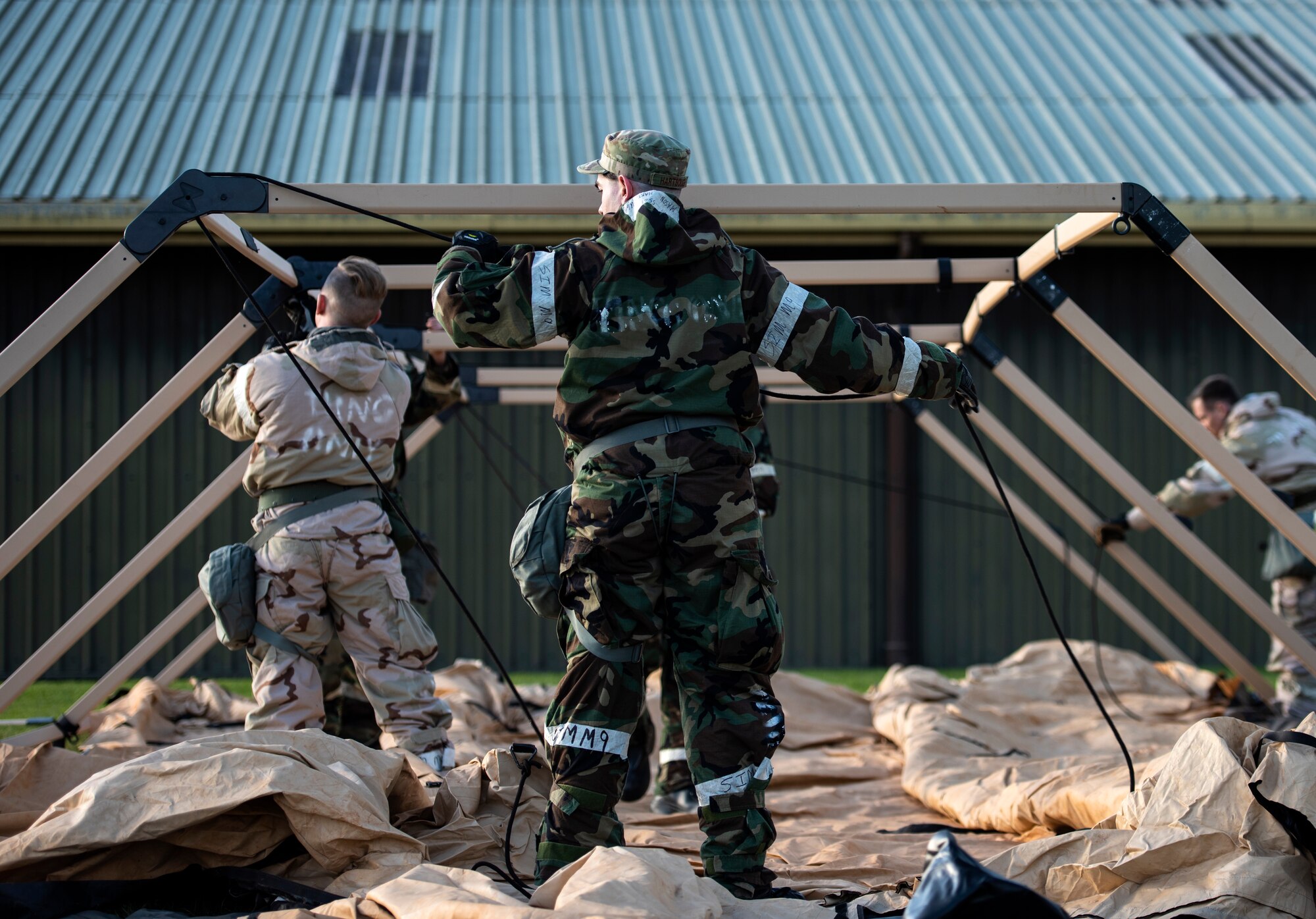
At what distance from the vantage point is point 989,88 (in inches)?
384

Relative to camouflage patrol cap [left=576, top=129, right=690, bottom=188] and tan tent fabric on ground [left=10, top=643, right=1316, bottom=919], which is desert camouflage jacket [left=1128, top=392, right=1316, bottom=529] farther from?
camouflage patrol cap [left=576, top=129, right=690, bottom=188]

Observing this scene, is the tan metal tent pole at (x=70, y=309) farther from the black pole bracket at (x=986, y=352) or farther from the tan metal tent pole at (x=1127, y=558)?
the tan metal tent pole at (x=1127, y=558)

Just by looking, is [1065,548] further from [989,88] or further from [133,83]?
[133,83]

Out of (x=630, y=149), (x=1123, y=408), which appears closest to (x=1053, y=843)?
(x=630, y=149)

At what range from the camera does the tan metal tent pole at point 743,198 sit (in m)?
3.22

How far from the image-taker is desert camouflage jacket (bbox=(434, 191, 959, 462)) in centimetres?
281

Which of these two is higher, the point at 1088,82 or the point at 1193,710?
the point at 1088,82

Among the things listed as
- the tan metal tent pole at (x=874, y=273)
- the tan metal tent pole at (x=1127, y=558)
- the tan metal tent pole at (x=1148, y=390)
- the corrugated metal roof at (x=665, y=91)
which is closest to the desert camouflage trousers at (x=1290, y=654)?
the tan metal tent pole at (x=1127, y=558)

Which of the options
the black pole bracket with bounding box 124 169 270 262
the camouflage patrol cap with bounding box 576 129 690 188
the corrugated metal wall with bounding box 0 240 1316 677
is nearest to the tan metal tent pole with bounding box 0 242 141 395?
the black pole bracket with bounding box 124 169 270 262

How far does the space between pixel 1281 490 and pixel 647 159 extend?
459cm

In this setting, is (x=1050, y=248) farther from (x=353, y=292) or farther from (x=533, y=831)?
(x=533, y=831)

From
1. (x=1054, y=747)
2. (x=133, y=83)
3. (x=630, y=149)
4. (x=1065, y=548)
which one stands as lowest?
(x=1054, y=747)

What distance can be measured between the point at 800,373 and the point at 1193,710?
14.6 feet

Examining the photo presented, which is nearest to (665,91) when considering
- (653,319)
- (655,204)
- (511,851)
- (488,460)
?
(488,460)
